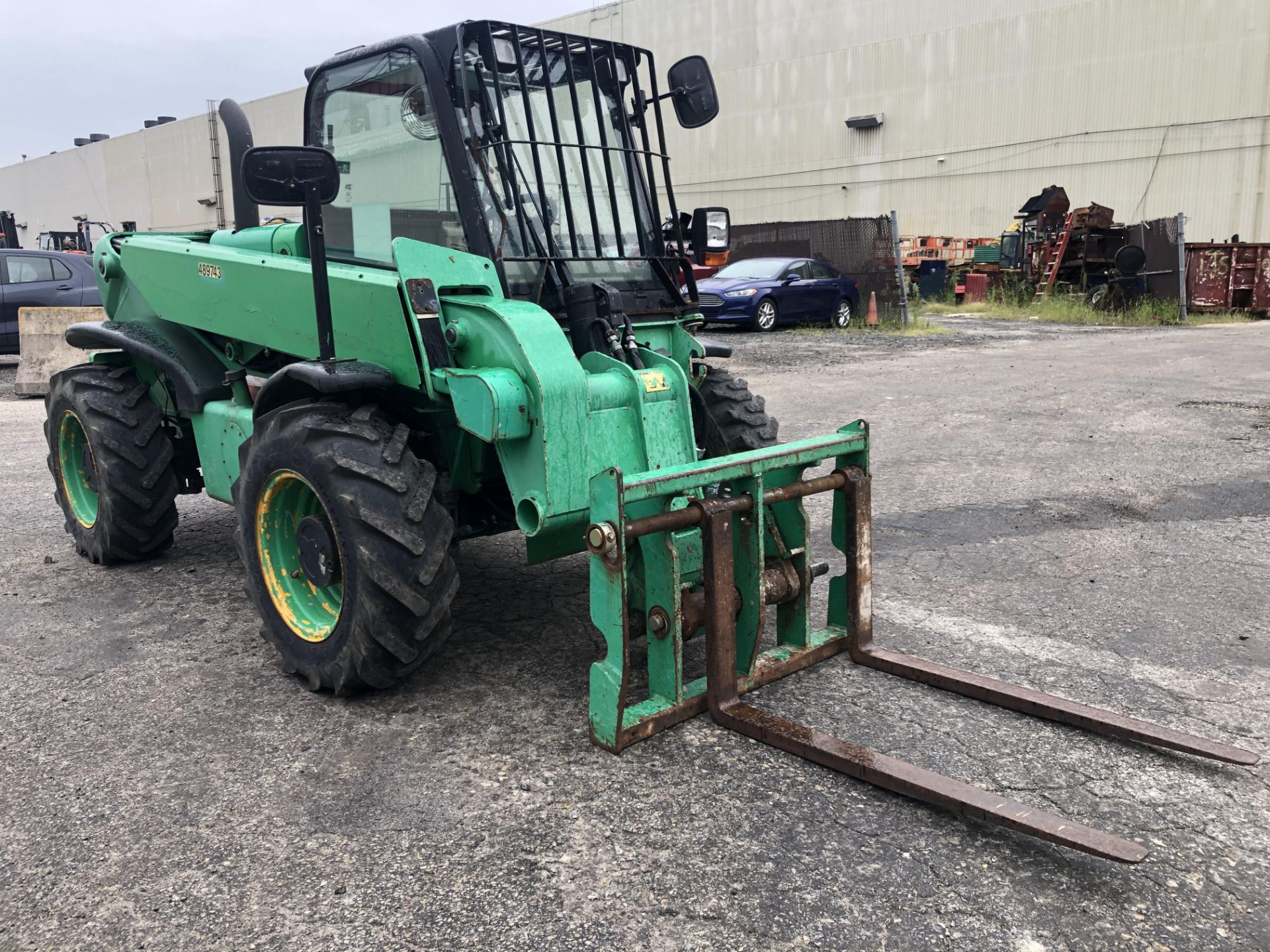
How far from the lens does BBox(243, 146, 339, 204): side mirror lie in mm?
3574

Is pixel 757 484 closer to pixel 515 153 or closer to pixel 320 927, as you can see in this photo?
pixel 515 153

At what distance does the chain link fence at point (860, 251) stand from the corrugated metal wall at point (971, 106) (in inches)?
526

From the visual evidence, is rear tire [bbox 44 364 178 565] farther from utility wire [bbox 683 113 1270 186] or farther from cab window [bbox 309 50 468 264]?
utility wire [bbox 683 113 1270 186]

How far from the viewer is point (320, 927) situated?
2.64 meters

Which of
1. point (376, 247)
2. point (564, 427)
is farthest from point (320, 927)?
point (376, 247)

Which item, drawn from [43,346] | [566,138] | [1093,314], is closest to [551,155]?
[566,138]

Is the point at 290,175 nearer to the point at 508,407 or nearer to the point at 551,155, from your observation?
the point at 508,407

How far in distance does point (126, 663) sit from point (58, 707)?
0.43 metres

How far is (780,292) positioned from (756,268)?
3.21ft

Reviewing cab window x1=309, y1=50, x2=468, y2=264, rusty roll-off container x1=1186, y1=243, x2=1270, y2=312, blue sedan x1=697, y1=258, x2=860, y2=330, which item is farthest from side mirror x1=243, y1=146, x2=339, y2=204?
rusty roll-off container x1=1186, y1=243, x2=1270, y2=312

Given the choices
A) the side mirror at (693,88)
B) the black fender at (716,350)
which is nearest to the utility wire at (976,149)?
the black fender at (716,350)

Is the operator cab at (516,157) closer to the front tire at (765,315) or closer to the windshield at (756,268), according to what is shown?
the front tire at (765,315)

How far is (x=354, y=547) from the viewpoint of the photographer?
3.71 meters

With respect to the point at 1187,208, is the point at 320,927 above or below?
below
